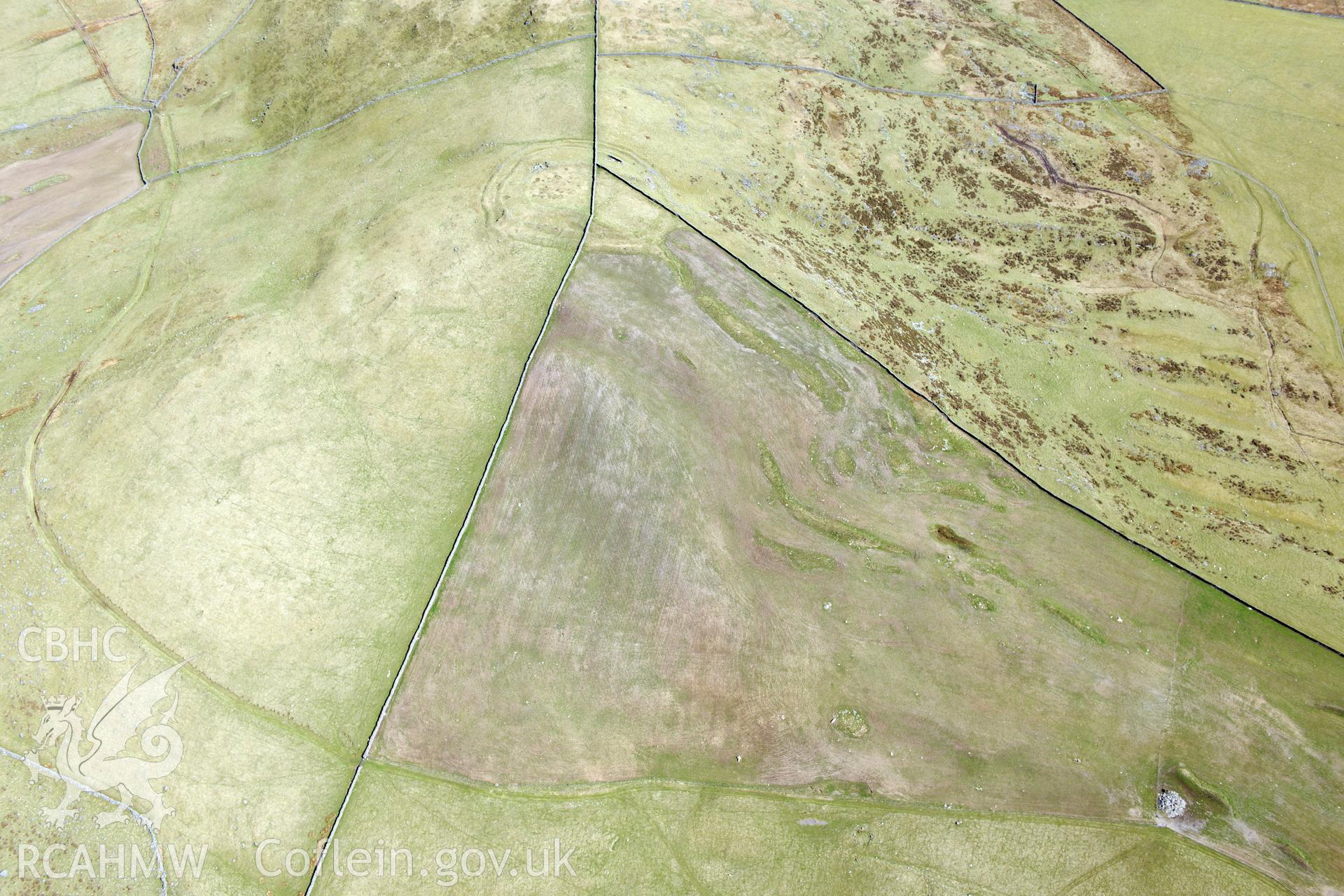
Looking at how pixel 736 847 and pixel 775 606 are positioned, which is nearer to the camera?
pixel 736 847

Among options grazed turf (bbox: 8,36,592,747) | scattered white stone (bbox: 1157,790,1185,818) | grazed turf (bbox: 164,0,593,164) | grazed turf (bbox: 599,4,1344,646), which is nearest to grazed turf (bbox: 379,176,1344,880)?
scattered white stone (bbox: 1157,790,1185,818)

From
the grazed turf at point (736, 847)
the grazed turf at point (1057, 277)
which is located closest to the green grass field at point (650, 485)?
the grazed turf at point (736, 847)

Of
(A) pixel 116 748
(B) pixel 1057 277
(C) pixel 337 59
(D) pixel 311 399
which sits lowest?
(A) pixel 116 748

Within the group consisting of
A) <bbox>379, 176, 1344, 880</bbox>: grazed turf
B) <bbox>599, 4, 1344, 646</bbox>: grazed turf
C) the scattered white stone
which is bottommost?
the scattered white stone

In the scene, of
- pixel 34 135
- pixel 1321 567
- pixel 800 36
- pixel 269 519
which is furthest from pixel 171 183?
pixel 1321 567

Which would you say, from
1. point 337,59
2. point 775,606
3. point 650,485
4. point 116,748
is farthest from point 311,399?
point 337,59

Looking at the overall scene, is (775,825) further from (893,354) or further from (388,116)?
(388,116)

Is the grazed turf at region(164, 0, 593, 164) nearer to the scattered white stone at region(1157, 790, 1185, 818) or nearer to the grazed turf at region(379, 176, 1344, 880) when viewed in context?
the grazed turf at region(379, 176, 1344, 880)

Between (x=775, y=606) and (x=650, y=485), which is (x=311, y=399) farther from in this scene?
(x=775, y=606)

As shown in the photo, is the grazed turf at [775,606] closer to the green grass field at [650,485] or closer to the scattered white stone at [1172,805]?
the green grass field at [650,485]
